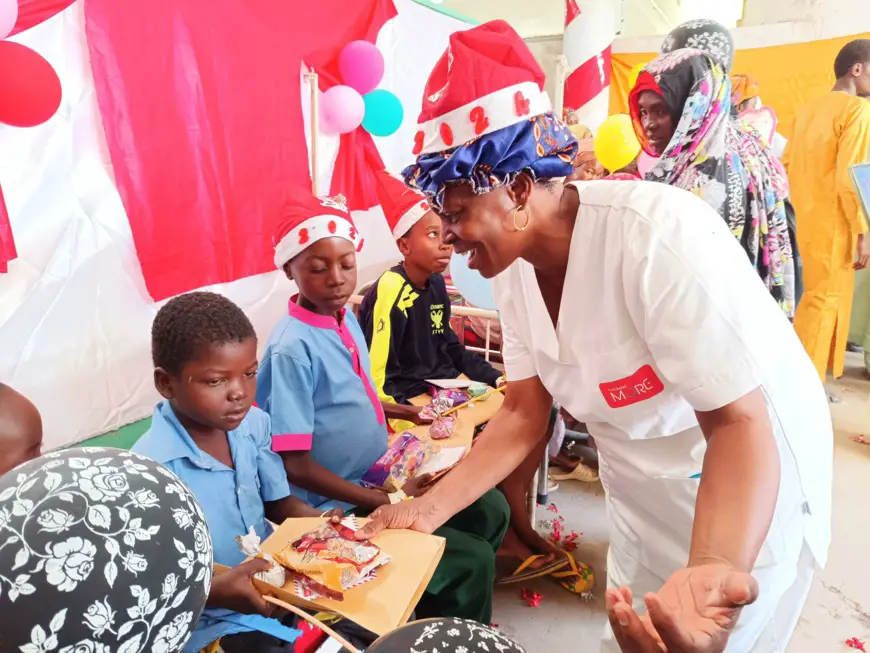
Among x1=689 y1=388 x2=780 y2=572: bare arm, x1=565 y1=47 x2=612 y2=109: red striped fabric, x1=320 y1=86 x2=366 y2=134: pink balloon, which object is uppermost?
x1=565 y1=47 x2=612 y2=109: red striped fabric

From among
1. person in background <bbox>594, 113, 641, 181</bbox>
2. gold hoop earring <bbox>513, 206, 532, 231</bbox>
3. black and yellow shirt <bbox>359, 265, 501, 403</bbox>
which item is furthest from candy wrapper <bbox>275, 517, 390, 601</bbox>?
person in background <bbox>594, 113, 641, 181</bbox>

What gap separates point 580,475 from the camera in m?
3.42

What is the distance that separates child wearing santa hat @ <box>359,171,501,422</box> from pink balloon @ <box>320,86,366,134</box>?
99 centimetres

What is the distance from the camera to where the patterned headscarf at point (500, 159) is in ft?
3.49

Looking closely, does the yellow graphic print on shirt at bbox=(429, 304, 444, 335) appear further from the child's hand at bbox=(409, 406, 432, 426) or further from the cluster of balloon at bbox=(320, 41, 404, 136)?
the cluster of balloon at bbox=(320, 41, 404, 136)

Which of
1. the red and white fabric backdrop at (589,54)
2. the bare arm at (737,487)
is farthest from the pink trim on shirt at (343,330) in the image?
the red and white fabric backdrop at (589,54)

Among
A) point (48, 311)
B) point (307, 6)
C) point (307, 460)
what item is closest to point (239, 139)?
point (307, 6)

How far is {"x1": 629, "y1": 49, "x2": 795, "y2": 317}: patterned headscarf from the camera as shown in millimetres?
2170

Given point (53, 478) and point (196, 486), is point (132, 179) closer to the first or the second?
point (196, 486)

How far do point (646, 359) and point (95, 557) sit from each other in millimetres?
878

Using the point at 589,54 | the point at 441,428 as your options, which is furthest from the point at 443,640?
the point at 589,54

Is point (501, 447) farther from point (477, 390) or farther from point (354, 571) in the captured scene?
point (477, 390)

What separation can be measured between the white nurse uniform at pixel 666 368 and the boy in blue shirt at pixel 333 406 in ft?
1.75

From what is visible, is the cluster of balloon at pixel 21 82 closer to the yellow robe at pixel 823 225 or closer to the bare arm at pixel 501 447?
the bare arm at pixel 501 447
